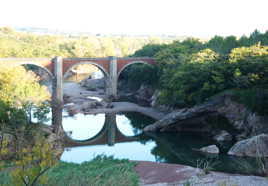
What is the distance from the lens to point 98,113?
3997 cm

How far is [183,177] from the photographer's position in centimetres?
1677

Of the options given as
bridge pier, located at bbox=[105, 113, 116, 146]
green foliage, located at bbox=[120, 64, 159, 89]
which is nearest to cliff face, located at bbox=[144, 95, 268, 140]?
bridge pier, located at bbox=[105, 113, 116, 146]

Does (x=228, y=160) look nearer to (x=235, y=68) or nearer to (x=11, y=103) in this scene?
(x=235, y=68)

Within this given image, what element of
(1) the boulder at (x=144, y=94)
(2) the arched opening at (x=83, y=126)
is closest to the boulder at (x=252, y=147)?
(2) the arched opening at (x=83, y=126)

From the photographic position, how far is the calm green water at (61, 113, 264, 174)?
22.5 meters

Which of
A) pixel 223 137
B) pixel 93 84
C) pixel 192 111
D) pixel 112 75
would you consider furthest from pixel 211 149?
pixel 93 84

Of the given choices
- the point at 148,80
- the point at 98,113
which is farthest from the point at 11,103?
the point at 148,80

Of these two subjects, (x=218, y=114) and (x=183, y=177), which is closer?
(x=183, y=177)

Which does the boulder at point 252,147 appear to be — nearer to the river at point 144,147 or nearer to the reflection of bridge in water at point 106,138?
the river at point 144,147

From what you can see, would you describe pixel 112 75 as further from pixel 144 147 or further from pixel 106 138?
pixel 144 147

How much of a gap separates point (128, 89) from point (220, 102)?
27908 millimetres

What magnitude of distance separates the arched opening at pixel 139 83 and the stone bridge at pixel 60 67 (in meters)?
0.97

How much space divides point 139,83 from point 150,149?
2924 cm

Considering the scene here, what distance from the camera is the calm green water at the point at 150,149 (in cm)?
2252
